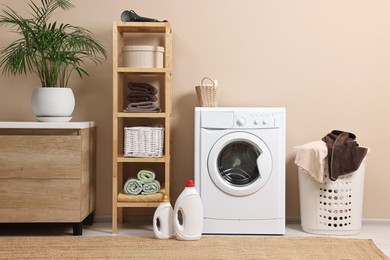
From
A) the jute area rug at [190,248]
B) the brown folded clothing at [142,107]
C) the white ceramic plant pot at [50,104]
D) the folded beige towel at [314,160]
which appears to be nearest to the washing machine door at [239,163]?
the folded beige towel at [314,160]

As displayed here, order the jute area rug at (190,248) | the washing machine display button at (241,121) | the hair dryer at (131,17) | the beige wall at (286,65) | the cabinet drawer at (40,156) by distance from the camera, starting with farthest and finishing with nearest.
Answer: the beige wall at (286,65)
the hair dryer at (131,17)
the washing machine display button at (241,121)
the cabinet drawer at (40,156)
the jute area rug at (190,248)

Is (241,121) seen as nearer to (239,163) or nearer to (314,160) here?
(239,163)

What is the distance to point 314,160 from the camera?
3.82 metres

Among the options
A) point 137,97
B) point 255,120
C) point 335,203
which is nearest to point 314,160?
point 335,203

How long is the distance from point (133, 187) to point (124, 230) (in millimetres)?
294

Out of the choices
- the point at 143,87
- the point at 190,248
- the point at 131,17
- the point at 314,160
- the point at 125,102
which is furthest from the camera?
the point at 125,102

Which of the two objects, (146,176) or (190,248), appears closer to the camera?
(190,248)

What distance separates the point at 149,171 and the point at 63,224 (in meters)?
0.65

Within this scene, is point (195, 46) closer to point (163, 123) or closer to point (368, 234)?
point (163, 123)

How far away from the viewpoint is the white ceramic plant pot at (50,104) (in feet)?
12.6

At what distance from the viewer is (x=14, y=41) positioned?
4270 millimetres

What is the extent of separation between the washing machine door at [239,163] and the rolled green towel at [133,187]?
18.5 inches

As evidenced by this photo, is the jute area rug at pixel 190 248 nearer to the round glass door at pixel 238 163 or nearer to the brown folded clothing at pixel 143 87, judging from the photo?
the round glass door at pixel 238 163

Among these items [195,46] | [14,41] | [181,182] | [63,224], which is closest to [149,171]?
[181,182]
